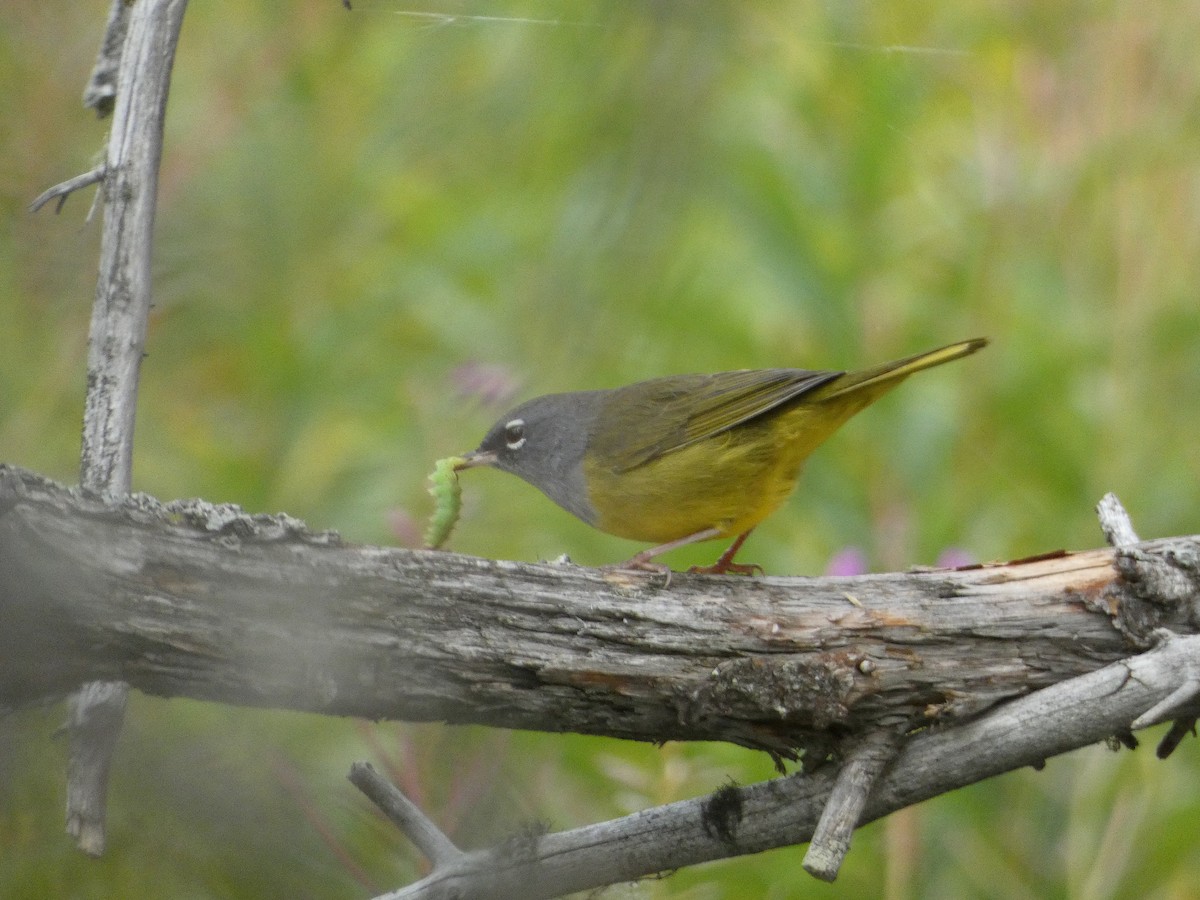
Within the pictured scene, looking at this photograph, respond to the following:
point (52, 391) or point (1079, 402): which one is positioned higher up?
point (52, 391)

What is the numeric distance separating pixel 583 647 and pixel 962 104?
13.3 feet

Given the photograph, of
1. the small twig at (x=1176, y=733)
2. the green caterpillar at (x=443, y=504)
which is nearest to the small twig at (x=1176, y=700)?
the small twig at (x=1176, y=733)

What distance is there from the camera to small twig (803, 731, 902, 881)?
1915mm

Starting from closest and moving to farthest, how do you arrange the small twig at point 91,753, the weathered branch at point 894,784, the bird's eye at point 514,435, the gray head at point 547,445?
the small twig at point 91,753
the weathered branch at point 894,784
the gray head at point 547,445
the bird's eye at point 514,435

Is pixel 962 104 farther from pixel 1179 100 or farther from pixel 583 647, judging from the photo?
pixel 583 647

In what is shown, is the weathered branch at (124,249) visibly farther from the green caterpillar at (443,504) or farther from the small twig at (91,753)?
the green caterpillar at (443,504)

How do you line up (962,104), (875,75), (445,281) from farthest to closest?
(962,104) → (445,281) → (875,75)

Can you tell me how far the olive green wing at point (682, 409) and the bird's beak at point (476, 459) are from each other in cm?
37

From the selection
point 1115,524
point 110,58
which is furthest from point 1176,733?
point 110,58

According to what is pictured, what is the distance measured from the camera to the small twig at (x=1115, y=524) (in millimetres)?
2643

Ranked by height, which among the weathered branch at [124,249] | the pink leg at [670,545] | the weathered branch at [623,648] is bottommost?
the pink leg at [670,545]

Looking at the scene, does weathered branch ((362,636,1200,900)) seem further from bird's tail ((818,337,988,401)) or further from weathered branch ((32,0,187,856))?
bird's tail ((818,337,988,401))

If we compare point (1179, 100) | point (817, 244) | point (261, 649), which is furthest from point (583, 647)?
point (1179, 100)

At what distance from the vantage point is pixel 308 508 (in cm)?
409
